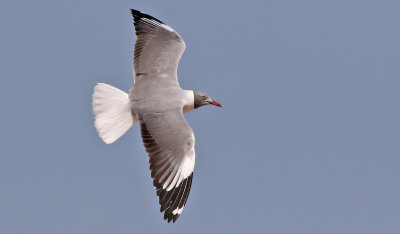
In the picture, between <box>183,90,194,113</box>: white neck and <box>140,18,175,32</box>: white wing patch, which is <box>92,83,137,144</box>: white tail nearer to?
<box>183,90,194,113</box>: white neck

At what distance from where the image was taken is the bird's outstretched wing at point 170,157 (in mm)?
9938

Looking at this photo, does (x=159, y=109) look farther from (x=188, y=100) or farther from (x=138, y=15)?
(x=138, y=15)

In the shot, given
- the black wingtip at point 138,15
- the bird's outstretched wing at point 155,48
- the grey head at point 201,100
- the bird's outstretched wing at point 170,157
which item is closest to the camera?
the bird's outstretched wing at point 170,157

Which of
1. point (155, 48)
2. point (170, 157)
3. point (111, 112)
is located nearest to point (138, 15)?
point (155, 48)

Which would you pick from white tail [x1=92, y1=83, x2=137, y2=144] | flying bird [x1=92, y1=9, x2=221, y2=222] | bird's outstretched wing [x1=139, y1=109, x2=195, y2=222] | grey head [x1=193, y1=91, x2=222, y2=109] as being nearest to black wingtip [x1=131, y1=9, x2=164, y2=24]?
flying bird [x1=92, y1=9, x2=221, y2=222]

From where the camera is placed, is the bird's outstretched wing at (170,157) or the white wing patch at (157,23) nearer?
the bird's outstretched wing at (170,157)

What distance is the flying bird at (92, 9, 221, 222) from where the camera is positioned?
1003 centimetres

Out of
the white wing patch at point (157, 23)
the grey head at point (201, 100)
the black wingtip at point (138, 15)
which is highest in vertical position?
the black wingtip at point (138, 15)

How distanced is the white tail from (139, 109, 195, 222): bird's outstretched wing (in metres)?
0.39

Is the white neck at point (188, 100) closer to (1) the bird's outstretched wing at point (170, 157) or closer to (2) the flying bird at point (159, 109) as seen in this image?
(2) the flying bird at point (159, 109)

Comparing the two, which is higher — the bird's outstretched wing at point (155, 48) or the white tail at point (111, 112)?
the bird's outstretched wing at point (155, 48)

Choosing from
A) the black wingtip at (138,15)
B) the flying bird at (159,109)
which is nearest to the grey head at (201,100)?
the flying bird at (159,109)

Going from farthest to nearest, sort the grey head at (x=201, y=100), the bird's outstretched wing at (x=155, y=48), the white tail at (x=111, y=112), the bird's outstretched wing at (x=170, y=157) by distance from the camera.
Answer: the grey head at (x=201, y=100), the bird's outstretched wing at (x=155, y=48), the white tail at (x=111, y=112), the bird's outstretched wing at (x=170, y=157)

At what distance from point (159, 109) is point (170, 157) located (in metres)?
0.81
